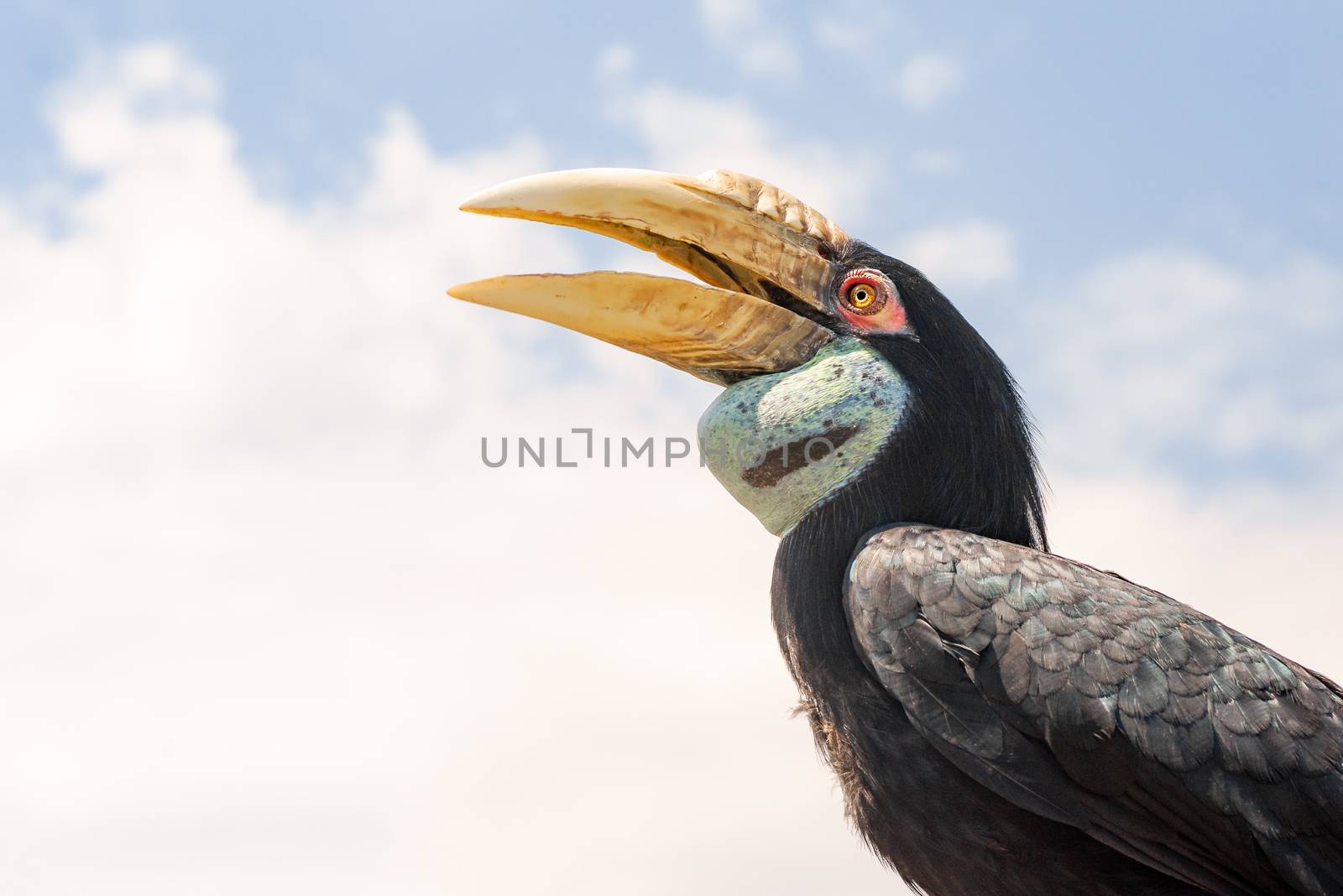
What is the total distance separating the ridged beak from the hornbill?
12 mm

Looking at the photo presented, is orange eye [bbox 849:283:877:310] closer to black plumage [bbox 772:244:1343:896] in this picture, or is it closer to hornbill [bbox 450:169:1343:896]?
hornbill [bbox 450:169:1343:896]

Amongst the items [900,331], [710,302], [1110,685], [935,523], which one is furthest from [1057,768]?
[710,302]

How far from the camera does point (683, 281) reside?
6.20 m

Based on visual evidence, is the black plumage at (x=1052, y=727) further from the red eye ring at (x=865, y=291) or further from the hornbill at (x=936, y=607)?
the red eye ring at (x=865, y=291)

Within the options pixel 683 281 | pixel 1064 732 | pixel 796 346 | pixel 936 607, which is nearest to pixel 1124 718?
pixel 1064 732

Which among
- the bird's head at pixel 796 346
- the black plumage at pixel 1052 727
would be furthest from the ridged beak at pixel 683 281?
the black plumage at pixel 1052 727

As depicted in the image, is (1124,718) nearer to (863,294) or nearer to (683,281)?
(863,294)

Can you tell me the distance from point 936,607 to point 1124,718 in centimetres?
78

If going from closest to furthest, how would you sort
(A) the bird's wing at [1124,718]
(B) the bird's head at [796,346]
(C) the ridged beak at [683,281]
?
(A) the bird's wing at [1124,718], (B) the bird's head at [796,346], (C) the ridged beak at [683,281]

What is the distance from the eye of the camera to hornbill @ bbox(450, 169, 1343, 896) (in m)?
5.05

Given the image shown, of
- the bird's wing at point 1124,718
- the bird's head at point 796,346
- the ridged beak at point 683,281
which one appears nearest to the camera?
the bird's wing at point 1124,718

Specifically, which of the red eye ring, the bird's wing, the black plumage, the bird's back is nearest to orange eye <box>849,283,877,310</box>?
the red eye ring

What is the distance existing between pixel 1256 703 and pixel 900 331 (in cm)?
213

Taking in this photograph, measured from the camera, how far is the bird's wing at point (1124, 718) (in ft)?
16.5
